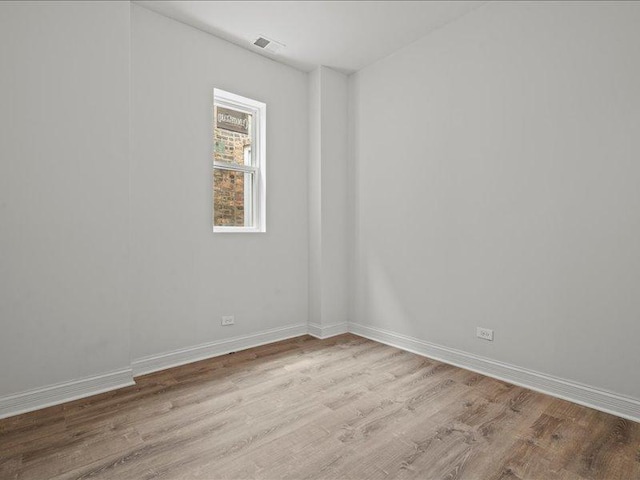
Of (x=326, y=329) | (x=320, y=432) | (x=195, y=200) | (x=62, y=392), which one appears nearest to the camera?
(x=320, y=432)

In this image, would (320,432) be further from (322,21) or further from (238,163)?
(322,21)

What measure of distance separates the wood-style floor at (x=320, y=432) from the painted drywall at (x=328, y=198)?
1.22m

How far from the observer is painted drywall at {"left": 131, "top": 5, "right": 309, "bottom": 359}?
3.01m

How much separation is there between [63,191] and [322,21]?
2.49 meters

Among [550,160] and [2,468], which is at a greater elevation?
[550,160]

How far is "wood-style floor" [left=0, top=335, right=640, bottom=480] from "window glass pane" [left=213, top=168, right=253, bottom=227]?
1.50 metres

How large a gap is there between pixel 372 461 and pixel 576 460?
1.05 m

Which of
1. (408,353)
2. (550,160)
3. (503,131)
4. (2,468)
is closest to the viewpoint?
(2,468)

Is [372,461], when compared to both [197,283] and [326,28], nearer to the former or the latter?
[197,283]

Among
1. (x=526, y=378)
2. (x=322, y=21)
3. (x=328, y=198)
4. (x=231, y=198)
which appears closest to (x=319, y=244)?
(x=328, y=198)

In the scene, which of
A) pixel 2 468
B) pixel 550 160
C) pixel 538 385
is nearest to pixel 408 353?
pixel 538 385

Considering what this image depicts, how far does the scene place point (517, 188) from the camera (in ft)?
9.14

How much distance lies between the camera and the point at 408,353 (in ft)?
11.4

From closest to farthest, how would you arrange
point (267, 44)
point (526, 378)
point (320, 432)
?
point (320, 432)
point (526, 378)
point (267, 44)
